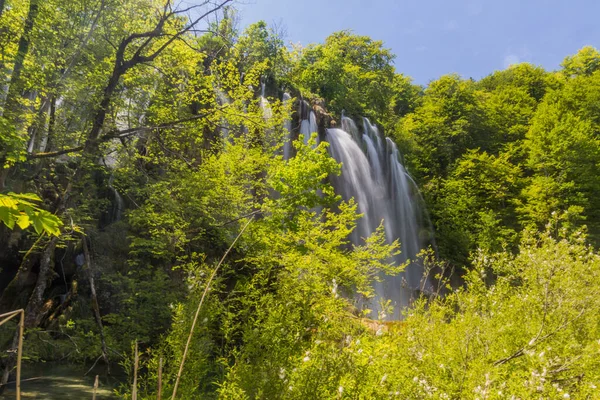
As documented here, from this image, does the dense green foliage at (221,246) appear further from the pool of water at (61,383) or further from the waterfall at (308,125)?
the waterfall at (308,125)

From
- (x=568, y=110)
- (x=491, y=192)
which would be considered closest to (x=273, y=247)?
(x=491, y=192)

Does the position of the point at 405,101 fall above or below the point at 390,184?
above

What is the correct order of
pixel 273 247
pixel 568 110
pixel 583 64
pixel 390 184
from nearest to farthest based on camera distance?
1. pixel 273 247
2. pixel 390 184
3. pixel 568 110
4. pixel 583 64

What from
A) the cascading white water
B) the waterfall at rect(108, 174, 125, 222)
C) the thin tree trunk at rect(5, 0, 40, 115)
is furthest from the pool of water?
the cascading white water

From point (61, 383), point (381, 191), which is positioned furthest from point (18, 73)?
point (381, 191)

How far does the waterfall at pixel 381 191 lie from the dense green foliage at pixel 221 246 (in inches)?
123

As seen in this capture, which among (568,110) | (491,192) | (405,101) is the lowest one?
(491,192)

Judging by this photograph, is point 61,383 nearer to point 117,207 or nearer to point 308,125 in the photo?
point 117,207

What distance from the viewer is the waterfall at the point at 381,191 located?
71.5ft

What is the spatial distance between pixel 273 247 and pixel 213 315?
5.54 m

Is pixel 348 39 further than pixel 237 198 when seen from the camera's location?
Yes

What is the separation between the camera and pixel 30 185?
10.5 metres

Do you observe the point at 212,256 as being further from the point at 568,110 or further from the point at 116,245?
the point at 568,110

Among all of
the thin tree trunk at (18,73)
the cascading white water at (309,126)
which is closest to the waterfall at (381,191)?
the cascading white water at (309,126)
